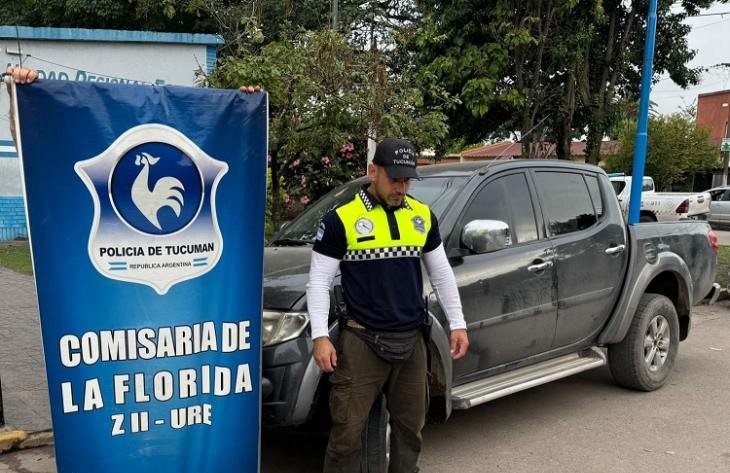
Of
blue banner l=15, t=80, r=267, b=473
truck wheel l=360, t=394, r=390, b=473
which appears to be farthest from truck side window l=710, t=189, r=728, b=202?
blue banner l=15, t=80, r=267, b=473

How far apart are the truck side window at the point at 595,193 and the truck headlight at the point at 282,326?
2815mm

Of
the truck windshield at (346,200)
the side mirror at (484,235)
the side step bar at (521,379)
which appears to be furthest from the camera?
the truck windshield at (346,200)

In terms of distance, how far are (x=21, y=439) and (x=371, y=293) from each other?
8.54 ft

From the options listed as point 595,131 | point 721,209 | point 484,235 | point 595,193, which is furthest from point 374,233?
point 721,209

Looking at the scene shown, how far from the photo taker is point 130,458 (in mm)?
2996

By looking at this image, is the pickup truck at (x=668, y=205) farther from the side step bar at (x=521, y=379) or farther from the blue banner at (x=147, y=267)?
the blue banner at (x=147, y=267)

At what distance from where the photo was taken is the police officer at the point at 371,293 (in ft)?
9.87

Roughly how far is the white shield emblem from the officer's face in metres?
0.71

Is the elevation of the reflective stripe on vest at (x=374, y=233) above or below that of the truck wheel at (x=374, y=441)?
above

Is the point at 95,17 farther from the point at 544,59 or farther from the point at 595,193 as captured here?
the point at 595,193

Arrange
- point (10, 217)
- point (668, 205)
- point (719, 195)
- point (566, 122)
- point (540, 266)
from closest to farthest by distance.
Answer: point (540, 266)
point (566, 122)
point (10, 217)
point (668, 205)
point (719, 195)

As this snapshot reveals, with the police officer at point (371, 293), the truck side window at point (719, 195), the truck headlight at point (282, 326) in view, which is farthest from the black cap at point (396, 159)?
the truck side window at point (719, 195)

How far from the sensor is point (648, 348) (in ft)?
17.8

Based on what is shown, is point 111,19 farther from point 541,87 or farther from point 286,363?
point 286,363
